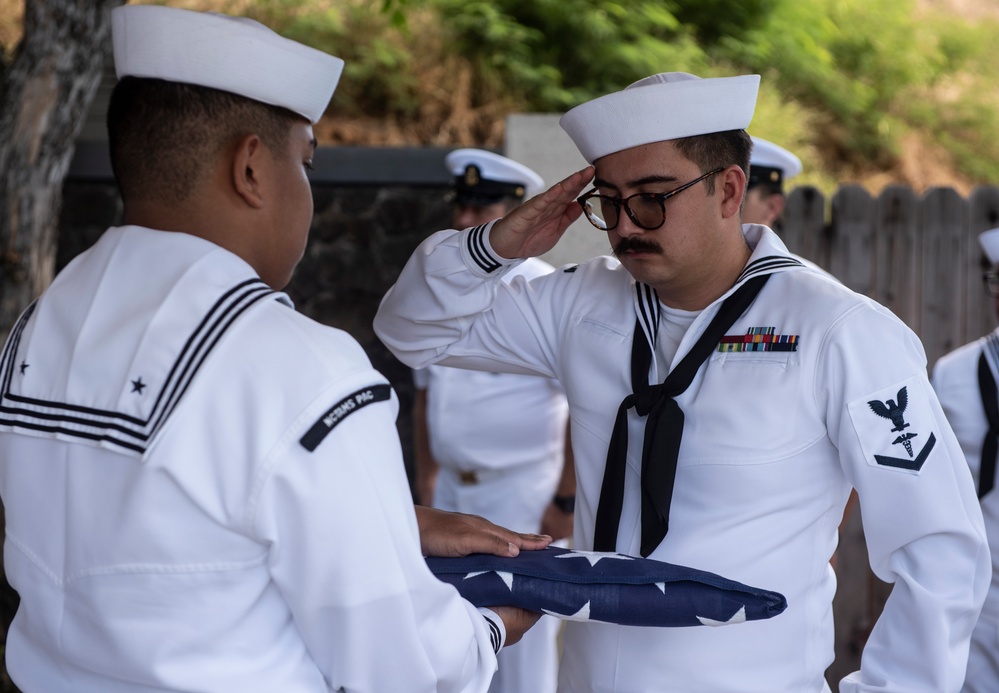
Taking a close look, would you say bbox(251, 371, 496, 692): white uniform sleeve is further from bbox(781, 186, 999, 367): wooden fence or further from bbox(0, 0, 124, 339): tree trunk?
bbox(781, 186, 999, 367): wooden fence

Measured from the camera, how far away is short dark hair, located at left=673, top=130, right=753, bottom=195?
→ 2.29 meters

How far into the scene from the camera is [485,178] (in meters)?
4.48

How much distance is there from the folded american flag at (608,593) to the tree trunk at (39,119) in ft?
8.81

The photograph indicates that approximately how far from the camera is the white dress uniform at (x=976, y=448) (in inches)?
124

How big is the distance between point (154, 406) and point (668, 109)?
1339 mm

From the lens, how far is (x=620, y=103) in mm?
2250

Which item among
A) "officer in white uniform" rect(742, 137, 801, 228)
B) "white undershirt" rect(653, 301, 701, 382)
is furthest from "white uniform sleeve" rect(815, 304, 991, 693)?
"officer in white uniform" rect(742, 137, 801, 228)

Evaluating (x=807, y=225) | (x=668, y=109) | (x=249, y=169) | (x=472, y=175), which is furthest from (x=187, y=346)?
(x=807, y=225)

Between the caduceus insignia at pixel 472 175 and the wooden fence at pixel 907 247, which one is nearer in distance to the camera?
the caduceus insignia at pixel 472 175

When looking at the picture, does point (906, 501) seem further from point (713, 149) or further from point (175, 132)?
point (175, 132)

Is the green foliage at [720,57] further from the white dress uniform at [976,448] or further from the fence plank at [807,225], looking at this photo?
the white dress uniform at [976,448]

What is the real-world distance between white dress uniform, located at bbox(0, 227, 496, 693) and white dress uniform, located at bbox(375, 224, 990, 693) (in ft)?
2.66

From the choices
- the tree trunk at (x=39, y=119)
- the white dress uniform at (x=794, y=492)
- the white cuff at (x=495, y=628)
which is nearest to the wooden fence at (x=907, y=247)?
the white dress uniform at (x=794, y=492)

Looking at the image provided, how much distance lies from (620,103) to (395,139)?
17.5 ft
